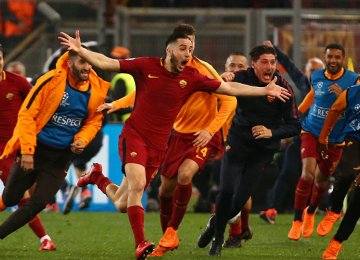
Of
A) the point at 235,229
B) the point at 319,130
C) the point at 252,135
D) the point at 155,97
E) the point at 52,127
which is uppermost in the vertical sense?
the point at 155,97

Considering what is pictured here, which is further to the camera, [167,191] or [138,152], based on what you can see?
[167,191]

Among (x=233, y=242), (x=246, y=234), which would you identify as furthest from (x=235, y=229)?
(x=246, y=234)

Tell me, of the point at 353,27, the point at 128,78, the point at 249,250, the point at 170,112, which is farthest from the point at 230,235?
the point at 353,27

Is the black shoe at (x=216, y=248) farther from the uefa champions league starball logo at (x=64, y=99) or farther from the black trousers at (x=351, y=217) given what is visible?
the uefa champions league starball logo at (x=64, y=99)

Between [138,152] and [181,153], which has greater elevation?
[138,152]

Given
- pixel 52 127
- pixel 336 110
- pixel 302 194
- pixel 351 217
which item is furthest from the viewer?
pixel 302 194

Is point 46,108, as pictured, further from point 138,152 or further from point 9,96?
point 138,152

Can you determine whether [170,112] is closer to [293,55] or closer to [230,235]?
[230,235]

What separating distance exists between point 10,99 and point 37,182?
3.96 ft

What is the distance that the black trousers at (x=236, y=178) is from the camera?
11789 mm

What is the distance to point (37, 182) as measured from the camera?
1155cm

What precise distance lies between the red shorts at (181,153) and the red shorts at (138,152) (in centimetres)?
66

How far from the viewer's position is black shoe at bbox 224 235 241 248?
12.7 metres

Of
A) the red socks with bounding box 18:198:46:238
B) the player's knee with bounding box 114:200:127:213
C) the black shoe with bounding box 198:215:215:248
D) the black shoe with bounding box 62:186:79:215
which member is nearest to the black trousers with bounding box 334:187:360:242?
the black shoe with bounding box 198:215:215:248
